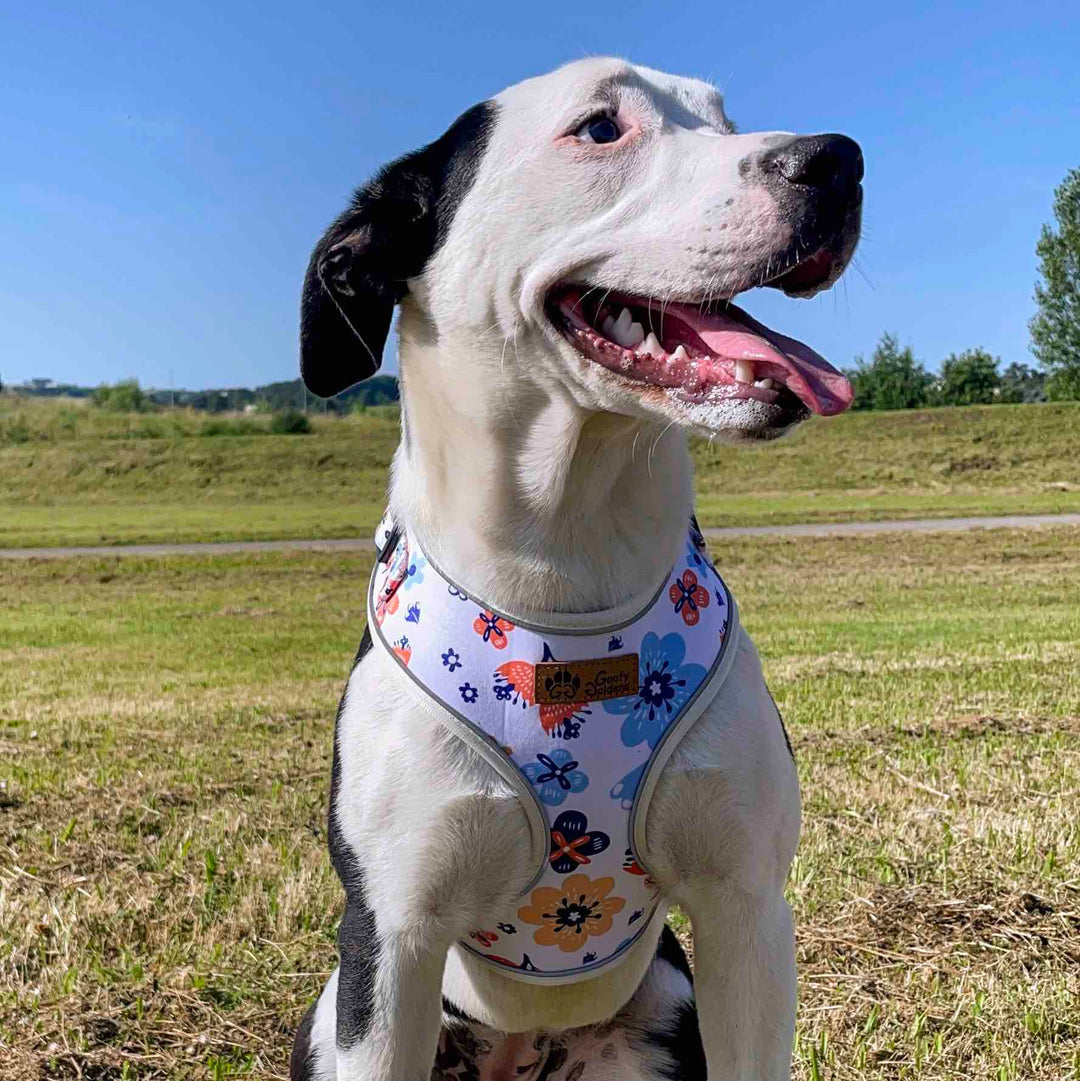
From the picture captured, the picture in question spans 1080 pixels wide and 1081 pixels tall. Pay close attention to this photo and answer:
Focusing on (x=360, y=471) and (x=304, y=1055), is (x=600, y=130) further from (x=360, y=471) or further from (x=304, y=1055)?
(x=360, y=471)

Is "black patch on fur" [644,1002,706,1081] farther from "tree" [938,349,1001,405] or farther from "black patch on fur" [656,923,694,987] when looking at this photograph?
"tree" [938,349,1001,405]

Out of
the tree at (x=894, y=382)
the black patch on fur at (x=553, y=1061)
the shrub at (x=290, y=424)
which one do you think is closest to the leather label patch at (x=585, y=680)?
the black patch on fur at (x=553, y=1061)

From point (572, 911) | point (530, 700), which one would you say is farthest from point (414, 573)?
point (572, 911)

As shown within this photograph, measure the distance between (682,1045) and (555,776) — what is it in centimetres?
83

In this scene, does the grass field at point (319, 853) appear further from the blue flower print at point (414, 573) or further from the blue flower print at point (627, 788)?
the blue flower print at point (414, 573)

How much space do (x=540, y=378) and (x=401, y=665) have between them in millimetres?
634

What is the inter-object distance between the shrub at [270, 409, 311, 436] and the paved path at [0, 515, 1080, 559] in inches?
561

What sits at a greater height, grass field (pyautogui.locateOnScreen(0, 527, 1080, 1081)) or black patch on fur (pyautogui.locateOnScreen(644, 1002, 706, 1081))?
black patch on fur (pyautogui.locateOnScreen(644, 1002, 706, 1081))

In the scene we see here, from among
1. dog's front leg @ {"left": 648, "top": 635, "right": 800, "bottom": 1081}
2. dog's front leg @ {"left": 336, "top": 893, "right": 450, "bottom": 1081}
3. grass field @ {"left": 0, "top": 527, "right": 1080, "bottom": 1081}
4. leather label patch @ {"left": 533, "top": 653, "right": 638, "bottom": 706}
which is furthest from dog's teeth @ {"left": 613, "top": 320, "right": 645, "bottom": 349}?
grass field @ {"left": 0, "top": 527, "right": 1080, "bottom": 1081}

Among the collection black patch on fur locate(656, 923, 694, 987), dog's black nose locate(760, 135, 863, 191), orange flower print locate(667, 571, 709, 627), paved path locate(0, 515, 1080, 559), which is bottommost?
paved path locate(0, 515, 1080, 559)

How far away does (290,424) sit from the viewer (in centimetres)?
3466

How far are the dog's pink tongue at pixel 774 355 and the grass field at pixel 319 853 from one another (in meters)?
1.87

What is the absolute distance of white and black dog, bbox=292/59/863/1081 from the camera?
2.21m

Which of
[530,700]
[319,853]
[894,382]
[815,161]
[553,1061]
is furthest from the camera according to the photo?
[894,382]
